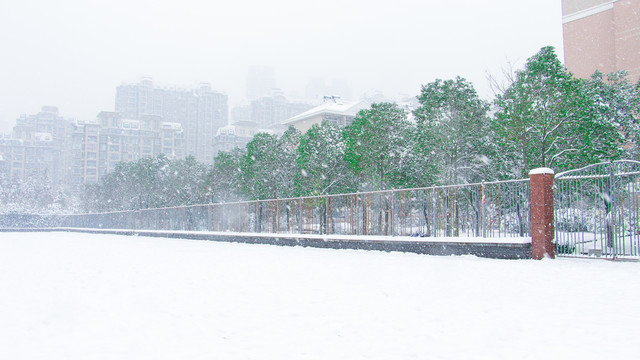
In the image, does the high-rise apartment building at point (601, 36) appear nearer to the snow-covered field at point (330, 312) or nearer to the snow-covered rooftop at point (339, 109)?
the snow-covered rooftop at point (339, 109)

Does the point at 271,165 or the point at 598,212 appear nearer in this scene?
the point at 598,212

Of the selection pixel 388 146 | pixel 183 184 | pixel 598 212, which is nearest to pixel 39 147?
pixel 183 184

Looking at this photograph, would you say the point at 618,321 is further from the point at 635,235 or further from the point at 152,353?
the point at 635,235

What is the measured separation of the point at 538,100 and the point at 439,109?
5.11 metres

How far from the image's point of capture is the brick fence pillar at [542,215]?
942 centimetres

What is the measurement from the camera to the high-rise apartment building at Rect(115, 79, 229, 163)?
148m

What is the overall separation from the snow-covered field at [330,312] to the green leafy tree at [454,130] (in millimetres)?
12774

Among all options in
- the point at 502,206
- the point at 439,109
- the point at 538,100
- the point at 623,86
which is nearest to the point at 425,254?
the point at 502,206

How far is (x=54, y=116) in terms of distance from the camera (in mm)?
139375

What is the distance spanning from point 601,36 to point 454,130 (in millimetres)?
29636

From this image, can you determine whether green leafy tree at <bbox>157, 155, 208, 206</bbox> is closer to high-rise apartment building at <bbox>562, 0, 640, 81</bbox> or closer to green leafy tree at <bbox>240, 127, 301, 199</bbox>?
green leafy tree at <bbox>240, 127, 301, 199</bbox>

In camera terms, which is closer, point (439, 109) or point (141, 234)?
point (439, 109)

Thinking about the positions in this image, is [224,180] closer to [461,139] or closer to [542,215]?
[461,139]

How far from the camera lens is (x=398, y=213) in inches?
498
